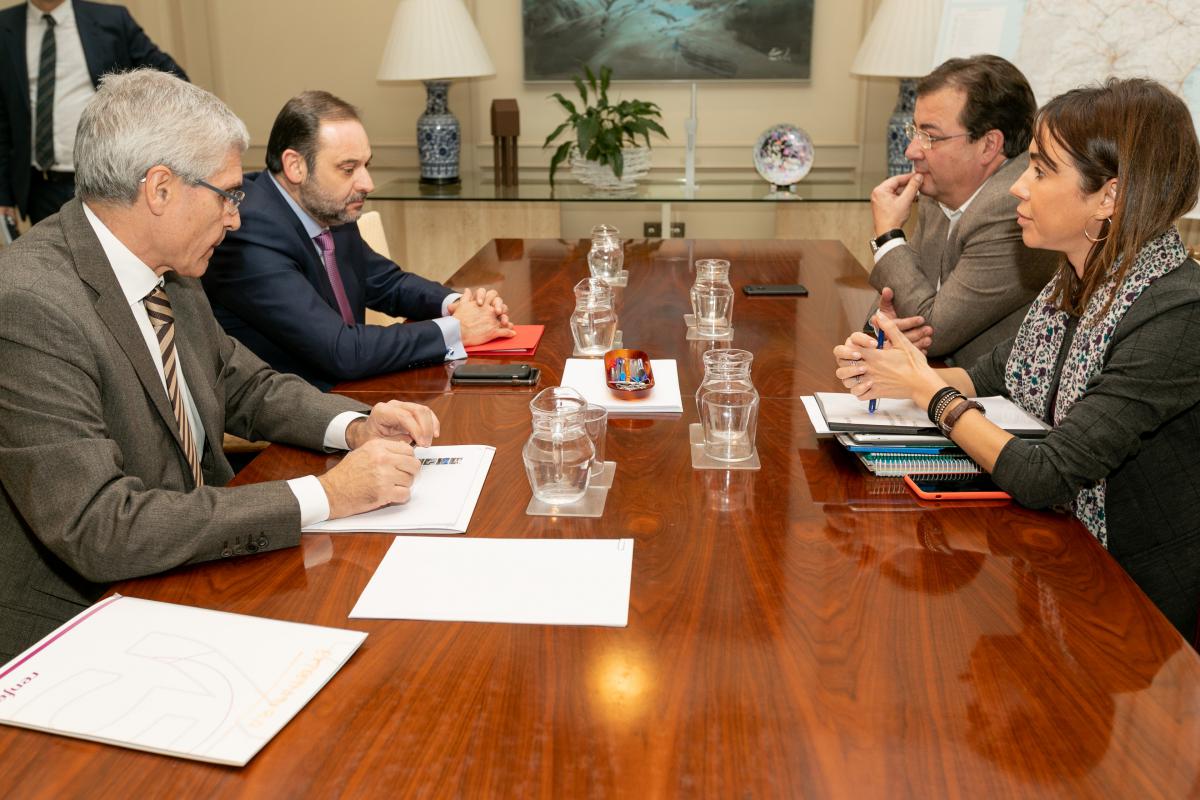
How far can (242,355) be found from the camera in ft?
6.47

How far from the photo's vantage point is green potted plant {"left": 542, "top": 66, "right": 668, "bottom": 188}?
4547 millimetres

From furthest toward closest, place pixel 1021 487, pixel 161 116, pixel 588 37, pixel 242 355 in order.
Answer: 1. pixel 588 37
2. pixel 242 355
3. pixel 161 116
4. pixel 1021 487

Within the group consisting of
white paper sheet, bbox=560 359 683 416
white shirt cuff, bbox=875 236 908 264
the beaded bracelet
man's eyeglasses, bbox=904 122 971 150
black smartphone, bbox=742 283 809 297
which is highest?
man's eyeglasses, bbox=904 122 971 150

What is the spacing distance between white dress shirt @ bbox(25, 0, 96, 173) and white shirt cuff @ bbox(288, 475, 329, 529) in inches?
130

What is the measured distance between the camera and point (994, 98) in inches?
102

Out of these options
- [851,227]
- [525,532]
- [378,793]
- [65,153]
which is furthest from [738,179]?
[378,793]

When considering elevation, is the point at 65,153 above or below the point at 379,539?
above

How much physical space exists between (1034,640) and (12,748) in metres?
1.06

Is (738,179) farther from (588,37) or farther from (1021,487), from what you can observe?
(1021,487)

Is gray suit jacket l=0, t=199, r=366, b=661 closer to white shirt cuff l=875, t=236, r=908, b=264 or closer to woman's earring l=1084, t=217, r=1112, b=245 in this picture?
woman's earring l=1084, t=217, r=1112, b=245

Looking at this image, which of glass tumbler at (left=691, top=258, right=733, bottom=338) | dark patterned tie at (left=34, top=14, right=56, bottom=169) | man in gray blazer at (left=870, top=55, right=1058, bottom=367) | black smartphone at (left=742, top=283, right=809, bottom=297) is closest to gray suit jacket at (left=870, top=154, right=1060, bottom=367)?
man in gray blazer at (left=870, top=55, right=1058, bottom=367)

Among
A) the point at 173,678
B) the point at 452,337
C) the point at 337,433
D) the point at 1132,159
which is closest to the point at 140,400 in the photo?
the point at 337,433

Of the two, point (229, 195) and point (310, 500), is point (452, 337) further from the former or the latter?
point (310, 500)

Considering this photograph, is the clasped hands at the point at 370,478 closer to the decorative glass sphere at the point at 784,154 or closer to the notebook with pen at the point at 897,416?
the notebook with pen at the point at 897,416
